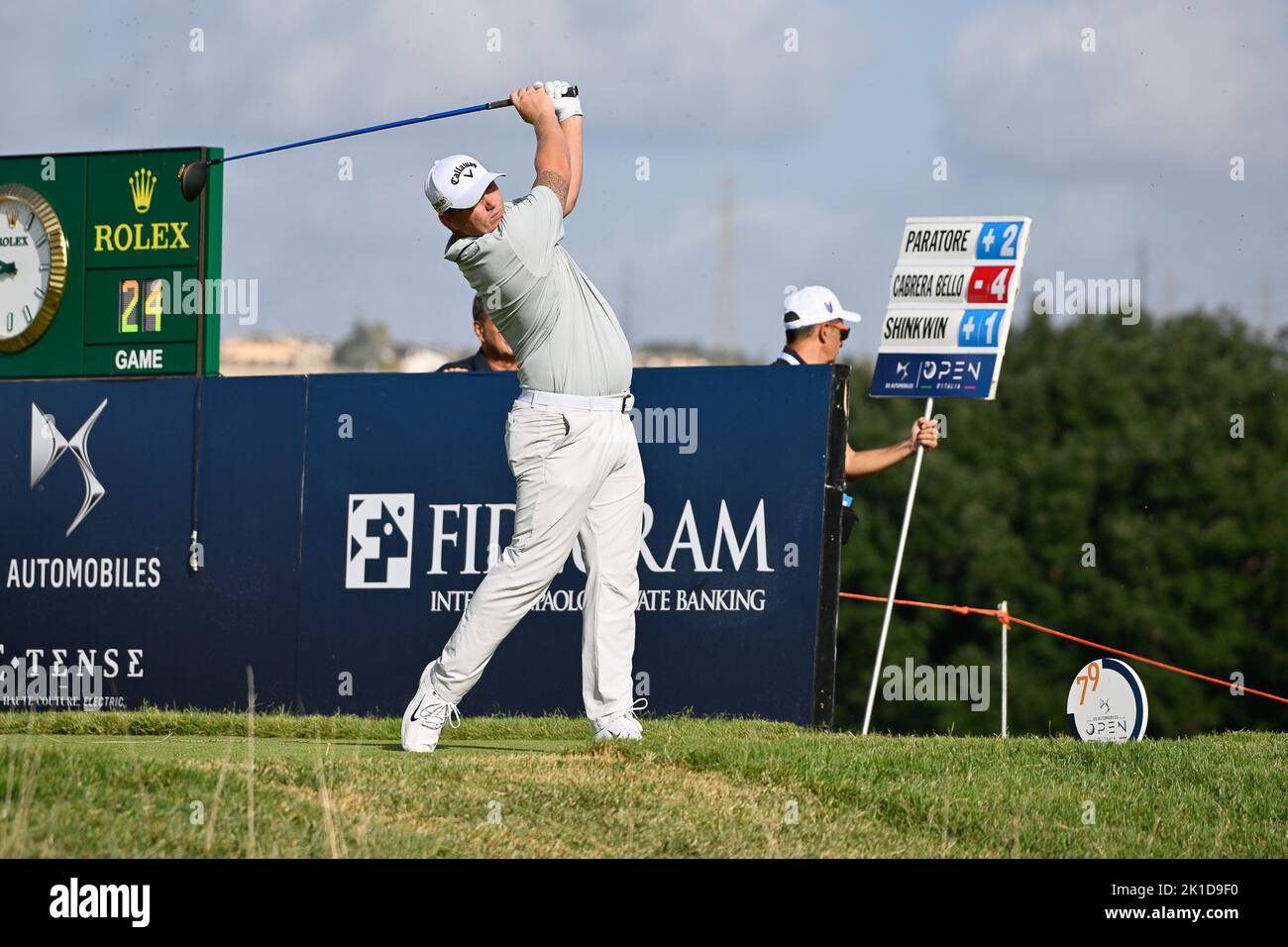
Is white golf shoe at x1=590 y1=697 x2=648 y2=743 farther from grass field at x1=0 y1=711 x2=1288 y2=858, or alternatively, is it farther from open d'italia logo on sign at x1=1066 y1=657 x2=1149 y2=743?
open d'italia logo on sign at x1=1066 y1=657 x2=1149 y2=743

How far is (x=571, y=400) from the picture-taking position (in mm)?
8492

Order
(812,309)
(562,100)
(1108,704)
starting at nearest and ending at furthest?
1. (562,100)
2. (1108,704)
3. (812,309)

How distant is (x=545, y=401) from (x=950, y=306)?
16.8 feet

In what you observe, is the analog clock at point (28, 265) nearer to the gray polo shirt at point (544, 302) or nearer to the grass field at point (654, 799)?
the grass field at point (654, 799)

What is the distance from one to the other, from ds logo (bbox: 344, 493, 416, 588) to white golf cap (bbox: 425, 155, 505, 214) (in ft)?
14.2

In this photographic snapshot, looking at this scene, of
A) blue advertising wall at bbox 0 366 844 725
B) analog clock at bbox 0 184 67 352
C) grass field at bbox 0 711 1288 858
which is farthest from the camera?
analog clock at bbox 0 184 67 352

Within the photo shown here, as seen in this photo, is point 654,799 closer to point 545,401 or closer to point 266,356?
point 545,401

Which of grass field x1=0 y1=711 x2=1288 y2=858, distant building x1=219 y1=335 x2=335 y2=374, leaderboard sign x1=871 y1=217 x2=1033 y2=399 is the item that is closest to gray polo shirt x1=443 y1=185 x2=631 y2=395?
grass field x1=0 y1=711 x2=1288 y2=858

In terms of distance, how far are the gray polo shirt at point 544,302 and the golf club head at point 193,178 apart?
16.8 ft

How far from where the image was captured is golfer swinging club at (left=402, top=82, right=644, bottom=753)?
8.30 m

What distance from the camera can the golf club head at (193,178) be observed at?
13.0 meters

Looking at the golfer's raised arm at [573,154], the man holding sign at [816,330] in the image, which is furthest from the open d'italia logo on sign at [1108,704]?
the golfer's raised arm at [573,154]

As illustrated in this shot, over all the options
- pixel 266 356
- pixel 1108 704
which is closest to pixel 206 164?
pixel 1108 704
